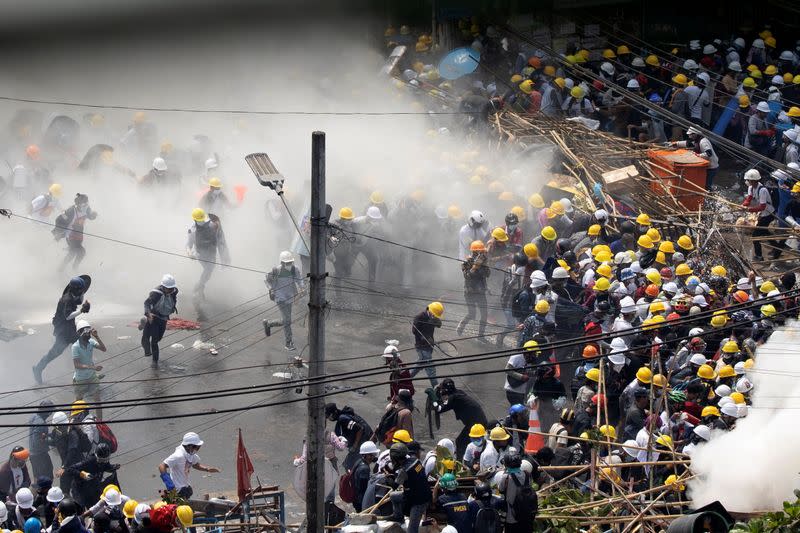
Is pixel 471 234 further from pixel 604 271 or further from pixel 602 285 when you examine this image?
pixel 602 285

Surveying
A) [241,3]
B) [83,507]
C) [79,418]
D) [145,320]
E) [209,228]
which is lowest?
[83,507]

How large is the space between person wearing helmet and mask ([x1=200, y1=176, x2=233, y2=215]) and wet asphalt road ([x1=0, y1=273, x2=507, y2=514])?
171cm

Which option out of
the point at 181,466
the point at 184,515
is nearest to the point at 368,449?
the point at 181,466

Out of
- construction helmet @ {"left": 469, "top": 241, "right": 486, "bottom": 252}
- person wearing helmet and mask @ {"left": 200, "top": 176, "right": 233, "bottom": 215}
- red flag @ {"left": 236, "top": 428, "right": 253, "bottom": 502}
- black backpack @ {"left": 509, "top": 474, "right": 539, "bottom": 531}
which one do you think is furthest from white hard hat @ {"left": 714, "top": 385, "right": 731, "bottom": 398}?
person wearing helmet and mask @ {"left": 200, "top": 176, "right": 233, "bottom": 215}

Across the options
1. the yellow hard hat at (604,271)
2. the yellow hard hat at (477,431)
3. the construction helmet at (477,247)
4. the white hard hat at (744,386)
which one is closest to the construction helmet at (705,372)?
the white hard hat at (744,386)

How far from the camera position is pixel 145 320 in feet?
55.0

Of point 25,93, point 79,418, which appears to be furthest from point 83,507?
point 25,93

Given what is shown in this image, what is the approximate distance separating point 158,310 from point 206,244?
7.30 ft

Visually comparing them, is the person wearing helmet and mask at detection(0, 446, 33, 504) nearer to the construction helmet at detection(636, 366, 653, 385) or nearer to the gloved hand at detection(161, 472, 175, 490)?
the gloved hand at detection(161, 472, 175, 490)

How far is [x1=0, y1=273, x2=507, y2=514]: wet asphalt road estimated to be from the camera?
1480 centimetres

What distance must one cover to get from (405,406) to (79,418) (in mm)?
3608

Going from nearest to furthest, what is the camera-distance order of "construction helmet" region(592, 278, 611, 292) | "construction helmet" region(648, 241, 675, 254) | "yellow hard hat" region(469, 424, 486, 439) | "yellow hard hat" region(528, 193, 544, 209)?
"yellow hard hat" region(469, 424, 486, 439)
"construction helmet" region(592, 278, 611, 292)
"construction helmet" region(648, 241, 675, 254)
"yellow hard hat" region(528, 193, 544, 209)

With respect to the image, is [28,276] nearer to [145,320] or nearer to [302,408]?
[145,320]

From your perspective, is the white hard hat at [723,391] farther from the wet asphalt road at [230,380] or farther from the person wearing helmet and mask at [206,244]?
the person wearing helmet and mask at [206,244]
